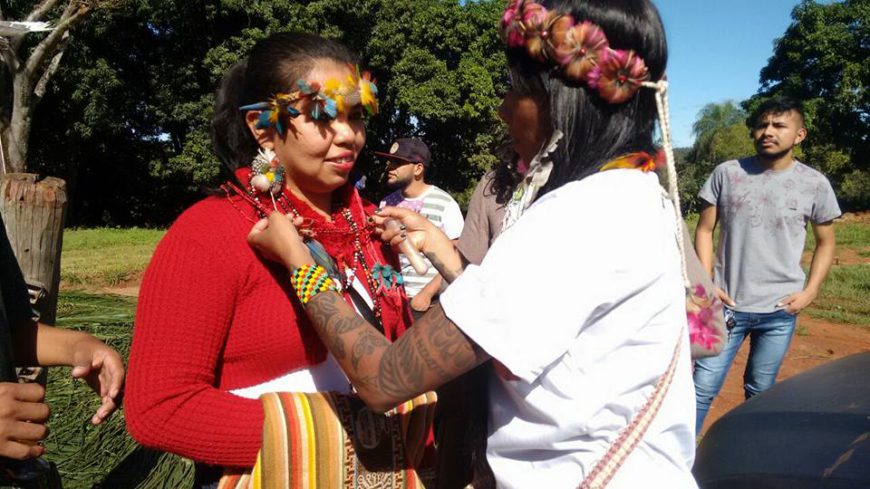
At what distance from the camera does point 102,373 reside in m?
1.65

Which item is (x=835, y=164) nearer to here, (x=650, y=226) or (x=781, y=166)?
(x=781, y=166)

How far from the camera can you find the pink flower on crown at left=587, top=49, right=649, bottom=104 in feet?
4.24

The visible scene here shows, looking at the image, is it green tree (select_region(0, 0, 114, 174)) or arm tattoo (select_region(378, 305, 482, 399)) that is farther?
Answer: green tree (select_region(0, 0, 114, 174))

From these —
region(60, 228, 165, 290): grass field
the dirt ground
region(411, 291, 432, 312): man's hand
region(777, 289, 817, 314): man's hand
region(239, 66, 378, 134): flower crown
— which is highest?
region(239, 66, 378, 134): flower crown

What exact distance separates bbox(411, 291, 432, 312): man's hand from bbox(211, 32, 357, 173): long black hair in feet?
6.81

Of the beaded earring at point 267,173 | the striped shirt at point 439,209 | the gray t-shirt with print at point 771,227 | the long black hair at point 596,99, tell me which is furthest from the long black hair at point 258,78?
the striped shirt at point 439,209

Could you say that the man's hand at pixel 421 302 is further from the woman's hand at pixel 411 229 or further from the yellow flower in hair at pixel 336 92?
the yellow flower in hair at pixel 336 92

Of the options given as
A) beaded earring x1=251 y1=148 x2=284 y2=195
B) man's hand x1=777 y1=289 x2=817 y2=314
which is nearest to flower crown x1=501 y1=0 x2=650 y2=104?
beaded earring x1=251 y1=148 x2=284 y2=195

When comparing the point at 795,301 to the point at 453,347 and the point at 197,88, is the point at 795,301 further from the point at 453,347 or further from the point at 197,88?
the point at 197,88

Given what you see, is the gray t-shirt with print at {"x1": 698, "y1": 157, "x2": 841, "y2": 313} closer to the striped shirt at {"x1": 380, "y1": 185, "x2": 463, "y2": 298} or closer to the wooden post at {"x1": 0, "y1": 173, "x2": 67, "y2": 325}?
the striped shirt at {"x1": 380, "y1": 185, "x2": 463, "y2": 298}

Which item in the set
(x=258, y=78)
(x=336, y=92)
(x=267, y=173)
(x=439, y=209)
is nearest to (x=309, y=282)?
(x=267, y=173)

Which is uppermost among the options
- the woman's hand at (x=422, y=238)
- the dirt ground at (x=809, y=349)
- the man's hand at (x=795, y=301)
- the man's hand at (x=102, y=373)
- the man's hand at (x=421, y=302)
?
the woman's hand at (x=422, y=238)

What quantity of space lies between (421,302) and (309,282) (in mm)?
2453

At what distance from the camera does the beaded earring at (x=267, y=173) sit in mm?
1740
